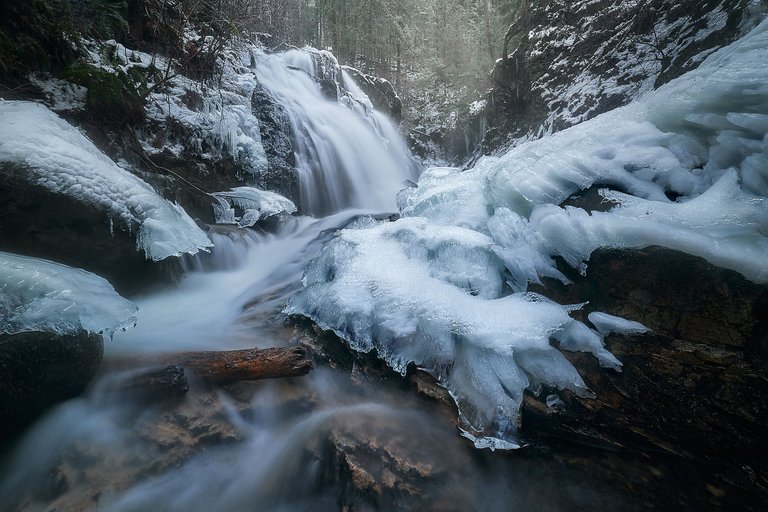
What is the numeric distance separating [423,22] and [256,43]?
582 inches

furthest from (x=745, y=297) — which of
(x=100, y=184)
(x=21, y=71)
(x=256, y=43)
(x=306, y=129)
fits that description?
(x=256, y=43)

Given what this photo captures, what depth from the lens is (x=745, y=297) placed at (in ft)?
5.90

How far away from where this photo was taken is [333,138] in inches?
396

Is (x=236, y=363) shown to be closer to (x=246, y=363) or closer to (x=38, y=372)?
(x=246, y=363)

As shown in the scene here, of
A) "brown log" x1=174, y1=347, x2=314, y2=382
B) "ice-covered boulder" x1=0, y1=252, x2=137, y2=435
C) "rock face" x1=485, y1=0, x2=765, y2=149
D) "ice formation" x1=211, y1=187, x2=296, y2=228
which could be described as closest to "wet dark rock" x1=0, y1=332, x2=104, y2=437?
"ice-covered boulder" x1=0, y1=252, x2=137, y2=435

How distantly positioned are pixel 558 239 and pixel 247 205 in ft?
18.4

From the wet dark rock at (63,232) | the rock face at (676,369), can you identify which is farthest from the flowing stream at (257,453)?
the wet dark rock at (63,232)

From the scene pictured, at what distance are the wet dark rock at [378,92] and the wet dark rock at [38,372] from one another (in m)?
14.0

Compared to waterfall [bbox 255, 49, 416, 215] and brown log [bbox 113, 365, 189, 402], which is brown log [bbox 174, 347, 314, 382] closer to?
brown log [bbox 113, 365, 189, 402]

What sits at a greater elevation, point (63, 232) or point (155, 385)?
point (63, 232)

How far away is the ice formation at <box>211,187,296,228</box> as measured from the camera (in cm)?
612

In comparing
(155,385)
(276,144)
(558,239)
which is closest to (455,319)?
(558,239)

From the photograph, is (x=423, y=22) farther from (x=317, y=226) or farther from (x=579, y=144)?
(x=579, y=144)

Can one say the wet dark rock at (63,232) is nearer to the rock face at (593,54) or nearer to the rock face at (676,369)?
the rock face at (676,369)
